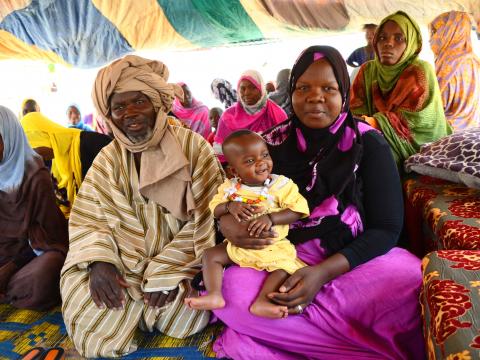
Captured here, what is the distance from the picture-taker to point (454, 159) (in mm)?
1935

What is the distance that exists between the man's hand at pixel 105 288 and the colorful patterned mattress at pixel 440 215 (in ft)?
4.59

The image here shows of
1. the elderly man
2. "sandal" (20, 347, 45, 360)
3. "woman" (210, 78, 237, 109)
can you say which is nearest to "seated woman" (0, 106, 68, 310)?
"sandal" (20, 347, 45, 360)

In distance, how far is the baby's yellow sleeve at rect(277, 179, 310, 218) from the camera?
1.51 metres

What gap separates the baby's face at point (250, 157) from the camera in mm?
1507

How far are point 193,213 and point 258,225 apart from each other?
23.0 inches

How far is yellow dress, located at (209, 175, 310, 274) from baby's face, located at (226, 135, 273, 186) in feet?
0.19

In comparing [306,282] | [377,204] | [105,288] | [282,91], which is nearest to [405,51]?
[377,204]

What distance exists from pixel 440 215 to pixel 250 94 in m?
2.44

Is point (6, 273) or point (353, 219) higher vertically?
point (353, 219)

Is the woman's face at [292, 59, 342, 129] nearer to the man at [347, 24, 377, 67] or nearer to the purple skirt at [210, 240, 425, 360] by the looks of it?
the purple skirt at [210, 240, 425, 360]

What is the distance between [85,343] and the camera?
1724mm

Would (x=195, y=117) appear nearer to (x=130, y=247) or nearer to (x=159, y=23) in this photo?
(x=159, y=23)

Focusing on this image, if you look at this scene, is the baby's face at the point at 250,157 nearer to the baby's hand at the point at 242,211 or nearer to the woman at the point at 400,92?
the baby's hand at the point at 242,211

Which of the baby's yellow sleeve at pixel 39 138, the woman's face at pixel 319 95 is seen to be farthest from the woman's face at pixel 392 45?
the baby's yellow sleeve at pixel 39 138
